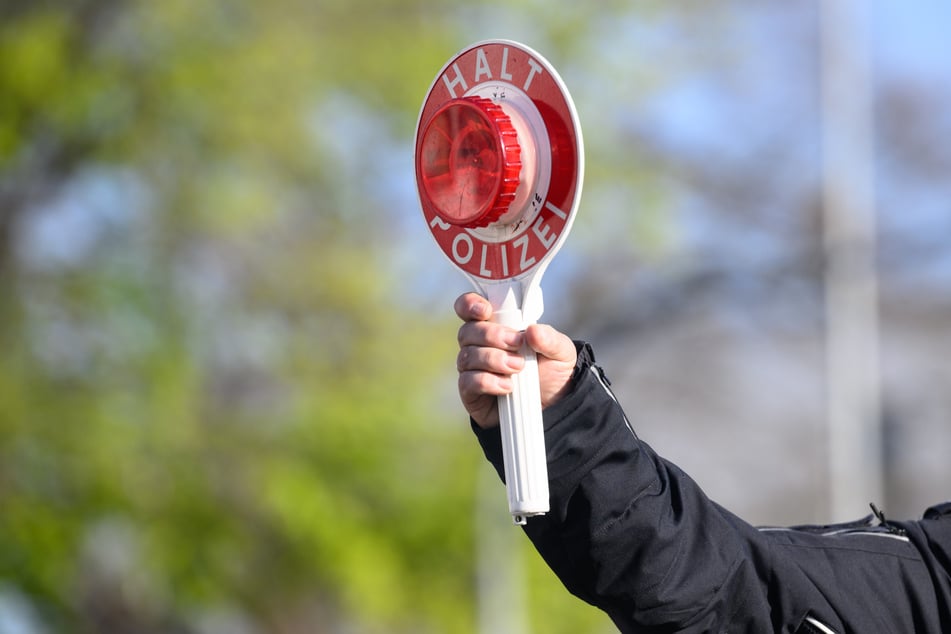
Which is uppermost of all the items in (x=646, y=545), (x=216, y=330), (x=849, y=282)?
(x=849, y=282)

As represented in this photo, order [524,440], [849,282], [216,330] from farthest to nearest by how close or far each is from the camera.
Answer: [849,282] → [216,330] → [524,440]

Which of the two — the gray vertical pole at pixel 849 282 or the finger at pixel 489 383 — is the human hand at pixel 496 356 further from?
the gray vertical pole at pixel 849 282

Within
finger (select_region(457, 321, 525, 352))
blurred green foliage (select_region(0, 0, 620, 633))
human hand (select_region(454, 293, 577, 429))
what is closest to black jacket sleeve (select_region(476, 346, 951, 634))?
human hand (select_region(454, 293, 577, 429))

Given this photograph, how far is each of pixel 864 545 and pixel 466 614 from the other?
9.96 metres

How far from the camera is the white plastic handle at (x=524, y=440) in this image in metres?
2.03

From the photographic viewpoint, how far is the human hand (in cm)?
207

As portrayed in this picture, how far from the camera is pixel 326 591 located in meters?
12.1

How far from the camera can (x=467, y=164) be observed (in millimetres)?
2113

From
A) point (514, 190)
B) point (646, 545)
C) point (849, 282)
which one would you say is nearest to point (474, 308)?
point (514, 190)

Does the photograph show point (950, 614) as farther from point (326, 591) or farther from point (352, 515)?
point (326, 591)

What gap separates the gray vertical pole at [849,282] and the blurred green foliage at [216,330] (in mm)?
5265

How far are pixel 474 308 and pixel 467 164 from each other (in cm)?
21

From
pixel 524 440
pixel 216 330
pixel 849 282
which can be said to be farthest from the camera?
pixel 849 282

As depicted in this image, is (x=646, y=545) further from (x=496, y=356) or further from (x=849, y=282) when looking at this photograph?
(x=849, y=282)
